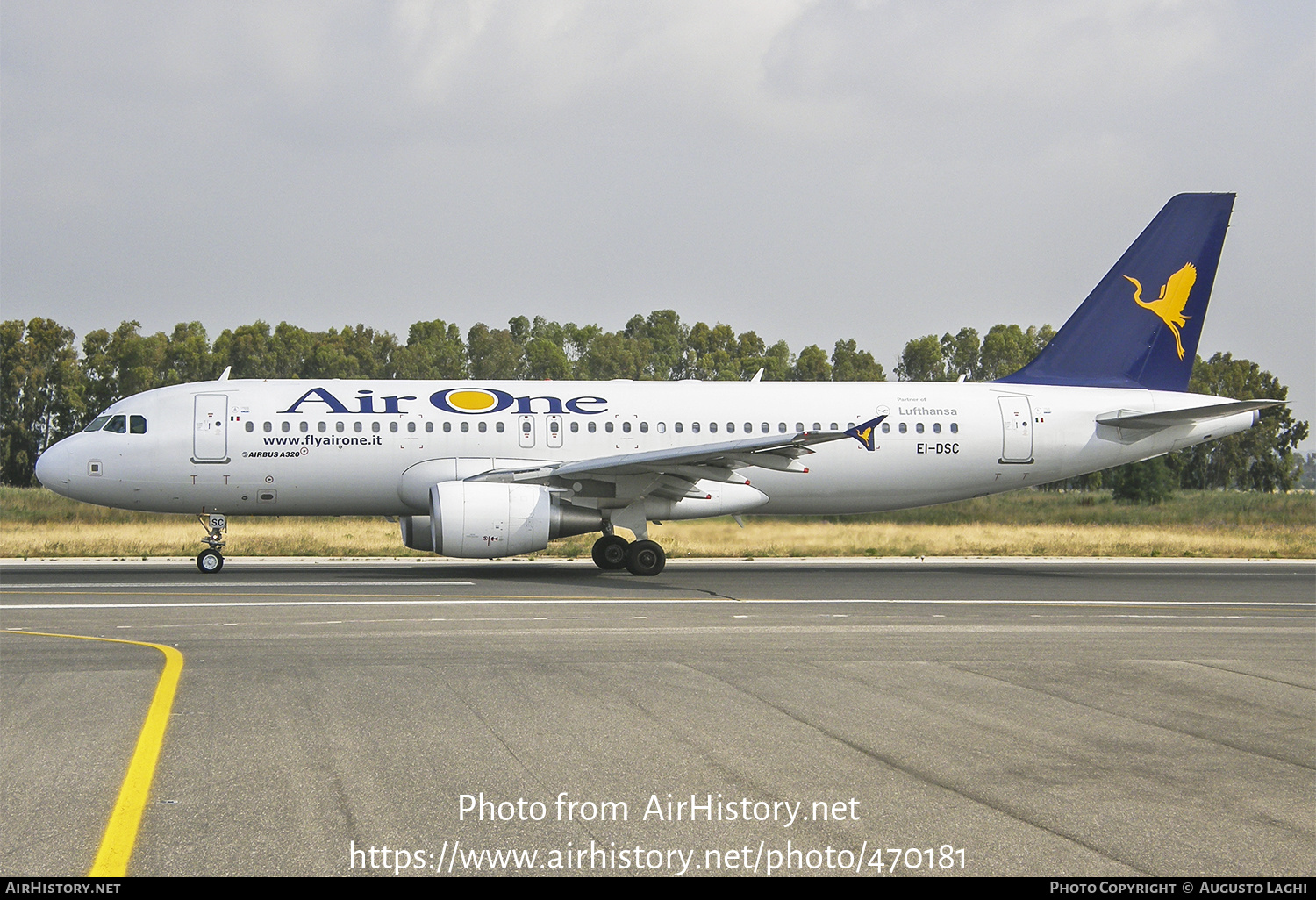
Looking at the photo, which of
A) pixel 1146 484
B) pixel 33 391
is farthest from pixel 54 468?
pixel 33 391

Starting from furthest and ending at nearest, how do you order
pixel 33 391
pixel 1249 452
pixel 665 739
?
1. pixel 1249 452
2. pixel 33 391
3. pixel 665 739

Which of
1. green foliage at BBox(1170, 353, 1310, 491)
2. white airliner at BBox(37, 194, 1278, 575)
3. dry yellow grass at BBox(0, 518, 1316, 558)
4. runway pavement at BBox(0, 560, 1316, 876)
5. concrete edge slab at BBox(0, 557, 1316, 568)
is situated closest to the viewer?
runway pavement at BBox(0, 560, 1316, 876)

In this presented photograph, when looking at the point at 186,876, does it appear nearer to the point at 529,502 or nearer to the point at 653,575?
the point at 529,502

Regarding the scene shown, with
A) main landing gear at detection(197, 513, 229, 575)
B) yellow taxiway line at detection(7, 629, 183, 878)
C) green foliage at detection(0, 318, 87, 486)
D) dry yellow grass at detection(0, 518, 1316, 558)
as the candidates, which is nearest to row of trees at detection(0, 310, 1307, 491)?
green foliage at detection(0, 318, 87, 486)

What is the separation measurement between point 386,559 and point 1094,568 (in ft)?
50.5

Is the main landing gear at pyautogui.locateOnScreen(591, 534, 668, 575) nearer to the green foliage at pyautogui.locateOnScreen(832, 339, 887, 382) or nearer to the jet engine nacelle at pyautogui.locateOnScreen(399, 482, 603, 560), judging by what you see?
the jet engine nacelle at pyautogui.locateOnScreen(399, 482, 603, 560)

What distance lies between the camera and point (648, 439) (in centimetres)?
2423

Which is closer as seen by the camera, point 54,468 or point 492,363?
point 54,468

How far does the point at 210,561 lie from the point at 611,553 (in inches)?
294

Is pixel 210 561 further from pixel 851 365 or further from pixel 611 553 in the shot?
pixel 851 365

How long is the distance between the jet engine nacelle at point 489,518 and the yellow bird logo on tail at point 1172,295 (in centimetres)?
1427

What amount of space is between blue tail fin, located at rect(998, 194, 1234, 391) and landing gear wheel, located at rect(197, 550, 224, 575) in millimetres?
17143

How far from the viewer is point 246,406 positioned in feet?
75.3

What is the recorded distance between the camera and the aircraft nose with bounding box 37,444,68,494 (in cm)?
2247
